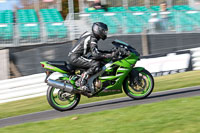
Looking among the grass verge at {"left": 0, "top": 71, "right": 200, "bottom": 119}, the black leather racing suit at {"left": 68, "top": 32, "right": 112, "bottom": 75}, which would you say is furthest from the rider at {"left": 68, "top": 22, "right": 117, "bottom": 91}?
the grass verge at {"left": 0, "top": 71, "right": 200, "bottom": 119}

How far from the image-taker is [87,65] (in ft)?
25.1

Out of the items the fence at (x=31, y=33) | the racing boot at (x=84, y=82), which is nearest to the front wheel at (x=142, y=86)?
the racing boot at (x=84, y=82)

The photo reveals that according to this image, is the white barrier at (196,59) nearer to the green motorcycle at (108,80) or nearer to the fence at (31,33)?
the fence at (31,33)

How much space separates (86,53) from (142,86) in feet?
4.72

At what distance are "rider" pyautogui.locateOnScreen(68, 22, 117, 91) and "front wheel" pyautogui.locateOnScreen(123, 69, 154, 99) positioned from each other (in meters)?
0.76

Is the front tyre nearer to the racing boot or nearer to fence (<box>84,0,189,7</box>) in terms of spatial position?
the racing boot

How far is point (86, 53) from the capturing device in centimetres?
777

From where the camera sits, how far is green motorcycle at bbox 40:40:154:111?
755 centimetres

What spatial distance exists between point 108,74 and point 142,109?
1630mm

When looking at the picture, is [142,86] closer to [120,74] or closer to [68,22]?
[120,74]

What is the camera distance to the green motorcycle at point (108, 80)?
7547mm

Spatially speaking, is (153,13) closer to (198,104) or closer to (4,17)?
(4,17)

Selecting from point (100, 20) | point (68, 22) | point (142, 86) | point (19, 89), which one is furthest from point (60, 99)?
point (100, 20)

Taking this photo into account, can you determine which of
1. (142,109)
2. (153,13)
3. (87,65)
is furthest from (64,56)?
(142,109)
